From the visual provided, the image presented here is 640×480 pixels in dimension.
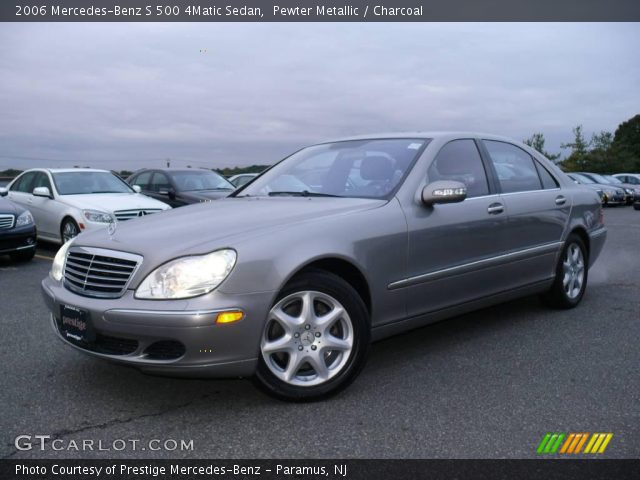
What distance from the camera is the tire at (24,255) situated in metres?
9.10

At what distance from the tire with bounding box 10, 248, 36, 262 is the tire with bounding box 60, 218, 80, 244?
0.76 m

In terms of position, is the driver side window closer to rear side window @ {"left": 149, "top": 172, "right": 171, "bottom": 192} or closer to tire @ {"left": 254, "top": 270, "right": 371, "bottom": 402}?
rear side window @ {"left": 149, "top": 172, "right": 171, "bottom": 192}

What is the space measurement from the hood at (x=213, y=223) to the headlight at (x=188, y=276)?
2.2 inches

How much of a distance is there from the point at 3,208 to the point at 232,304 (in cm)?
720

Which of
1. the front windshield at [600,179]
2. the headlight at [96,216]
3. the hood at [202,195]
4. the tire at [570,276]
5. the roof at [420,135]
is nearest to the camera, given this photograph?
the roof at [420,135]

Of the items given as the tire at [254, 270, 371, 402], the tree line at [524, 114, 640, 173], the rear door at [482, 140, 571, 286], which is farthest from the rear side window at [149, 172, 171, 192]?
the tree line at [524, 114, 640, 173]

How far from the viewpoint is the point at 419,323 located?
4.17m

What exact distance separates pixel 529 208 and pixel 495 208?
1.73 ft

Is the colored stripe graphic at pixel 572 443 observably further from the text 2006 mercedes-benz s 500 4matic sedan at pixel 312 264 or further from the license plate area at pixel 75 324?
the license plate area at pixel 75 324

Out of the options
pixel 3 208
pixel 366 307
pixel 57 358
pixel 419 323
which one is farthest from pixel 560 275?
pixel 3 208

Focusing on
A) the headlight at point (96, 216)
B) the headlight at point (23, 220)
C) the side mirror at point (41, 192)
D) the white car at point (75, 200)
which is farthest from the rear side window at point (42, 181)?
the headlight at point (23, 220)

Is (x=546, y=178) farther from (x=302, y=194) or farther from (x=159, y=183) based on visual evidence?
(x=159, y=183)

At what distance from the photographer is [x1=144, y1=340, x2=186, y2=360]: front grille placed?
3.17m
